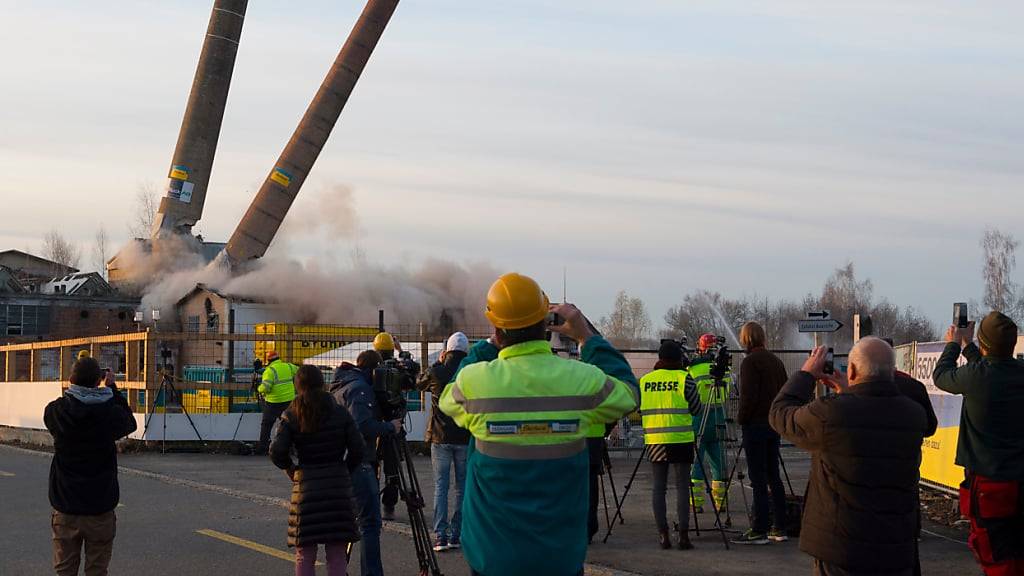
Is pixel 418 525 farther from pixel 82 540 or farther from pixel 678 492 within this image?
pixel 678 492

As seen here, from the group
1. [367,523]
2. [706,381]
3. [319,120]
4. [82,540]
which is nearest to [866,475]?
[367,523]

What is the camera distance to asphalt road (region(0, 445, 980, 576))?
9688 millimetres

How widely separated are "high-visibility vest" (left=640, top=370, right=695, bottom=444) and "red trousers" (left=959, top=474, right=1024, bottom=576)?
3402 millimetres

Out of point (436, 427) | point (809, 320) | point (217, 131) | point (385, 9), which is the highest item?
point (385, 9)

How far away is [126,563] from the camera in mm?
9961

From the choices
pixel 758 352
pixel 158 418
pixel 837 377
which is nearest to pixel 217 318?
pixel 158 418

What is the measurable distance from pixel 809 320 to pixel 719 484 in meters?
3.48

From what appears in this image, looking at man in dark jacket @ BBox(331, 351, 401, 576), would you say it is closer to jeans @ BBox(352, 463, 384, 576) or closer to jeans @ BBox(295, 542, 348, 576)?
jeans @ BBox(352, 463, 384, 576)

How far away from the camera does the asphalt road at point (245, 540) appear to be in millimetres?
9688

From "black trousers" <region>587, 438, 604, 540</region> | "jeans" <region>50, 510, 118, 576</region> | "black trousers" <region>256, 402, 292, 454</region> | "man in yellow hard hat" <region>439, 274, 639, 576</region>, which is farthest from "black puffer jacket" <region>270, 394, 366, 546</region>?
"black trousers" <region>256, 402, 292, 454</region>

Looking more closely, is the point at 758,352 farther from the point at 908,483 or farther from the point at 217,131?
the point at 217,131

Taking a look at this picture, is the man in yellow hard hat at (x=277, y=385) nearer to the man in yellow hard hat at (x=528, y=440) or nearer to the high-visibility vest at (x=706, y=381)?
the high-visibility vest at (x=706, y=381)

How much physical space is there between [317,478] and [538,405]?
3.41m

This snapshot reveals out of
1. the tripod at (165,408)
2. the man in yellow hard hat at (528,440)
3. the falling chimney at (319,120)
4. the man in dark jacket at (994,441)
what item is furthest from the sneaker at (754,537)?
the falling chimney at (319,120)
